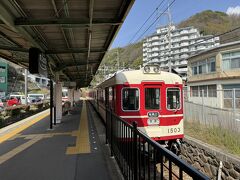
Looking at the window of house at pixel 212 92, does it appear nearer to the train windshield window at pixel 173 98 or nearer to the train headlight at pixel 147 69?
the train windshield window at pixel 173 98

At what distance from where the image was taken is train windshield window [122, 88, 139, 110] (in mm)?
9672

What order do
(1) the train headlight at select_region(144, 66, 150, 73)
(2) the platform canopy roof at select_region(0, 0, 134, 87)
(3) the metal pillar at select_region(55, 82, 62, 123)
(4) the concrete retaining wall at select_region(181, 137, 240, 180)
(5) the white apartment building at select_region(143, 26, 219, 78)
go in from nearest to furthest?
(2) the platform canopy roof at select_region(0, 0, 134, 87) → (4) the concrete retaining wall at select_region(181, 137, 240, 180) → (1) the train headlight at select_region(144, 66, 150, 73) → (3) the metal pillar at select_region(55, 82, 62, 123) → (5) the white apartment building at select_region(143, 26, 219, 78)

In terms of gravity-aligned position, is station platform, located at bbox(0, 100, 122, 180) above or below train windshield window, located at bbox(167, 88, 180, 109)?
below

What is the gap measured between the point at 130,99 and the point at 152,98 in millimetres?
747

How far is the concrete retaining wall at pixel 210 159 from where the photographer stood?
7.78 metres

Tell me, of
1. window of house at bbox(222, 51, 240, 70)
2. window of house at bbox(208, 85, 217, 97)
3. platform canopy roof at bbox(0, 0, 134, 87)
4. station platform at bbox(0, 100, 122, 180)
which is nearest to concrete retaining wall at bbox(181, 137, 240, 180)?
station platform at bbox(0, 100, 122, 180)

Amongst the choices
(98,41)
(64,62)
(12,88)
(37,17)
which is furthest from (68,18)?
(12,88)

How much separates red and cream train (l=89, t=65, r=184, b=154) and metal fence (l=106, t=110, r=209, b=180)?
342 cm

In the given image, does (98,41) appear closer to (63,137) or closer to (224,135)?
(63,137)

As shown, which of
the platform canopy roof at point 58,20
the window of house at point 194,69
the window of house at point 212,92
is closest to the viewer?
the platform canopy roof at point 58,20

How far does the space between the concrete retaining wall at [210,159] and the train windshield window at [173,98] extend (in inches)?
62.5

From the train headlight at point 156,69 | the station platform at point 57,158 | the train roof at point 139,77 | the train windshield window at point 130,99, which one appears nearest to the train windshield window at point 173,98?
the train roof at point 139,77

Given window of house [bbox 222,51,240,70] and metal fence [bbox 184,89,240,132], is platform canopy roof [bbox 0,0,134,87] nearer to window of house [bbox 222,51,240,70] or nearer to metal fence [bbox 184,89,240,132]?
metal fence [bbox 184,89,240,132]

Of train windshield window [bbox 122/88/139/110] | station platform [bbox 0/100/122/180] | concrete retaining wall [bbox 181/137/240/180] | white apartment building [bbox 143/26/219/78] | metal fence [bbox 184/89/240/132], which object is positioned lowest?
concrete retaining wall [bbox 181/137/240/180]
